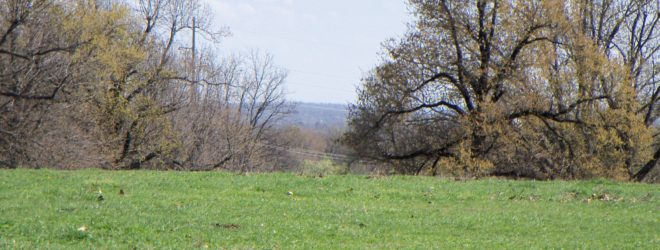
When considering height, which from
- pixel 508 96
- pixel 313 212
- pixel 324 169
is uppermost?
pixel 508 96

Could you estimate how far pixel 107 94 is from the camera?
35156 mm

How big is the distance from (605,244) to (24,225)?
7.83m

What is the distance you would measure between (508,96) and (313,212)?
65.7 ft

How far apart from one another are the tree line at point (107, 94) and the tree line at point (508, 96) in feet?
39.1

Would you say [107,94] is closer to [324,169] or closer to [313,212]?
[324,169]

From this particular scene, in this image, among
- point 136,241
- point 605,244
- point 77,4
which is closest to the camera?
point 136,241

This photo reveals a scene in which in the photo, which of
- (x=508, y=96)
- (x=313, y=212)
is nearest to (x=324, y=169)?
(x=508, y=96)

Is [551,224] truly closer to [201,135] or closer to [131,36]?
[131,36]

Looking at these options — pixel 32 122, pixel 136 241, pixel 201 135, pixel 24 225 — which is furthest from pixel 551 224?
pixel 201 135

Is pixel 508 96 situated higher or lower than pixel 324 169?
higher

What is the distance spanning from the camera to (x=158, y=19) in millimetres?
43531

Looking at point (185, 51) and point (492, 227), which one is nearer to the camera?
point (492, 227)

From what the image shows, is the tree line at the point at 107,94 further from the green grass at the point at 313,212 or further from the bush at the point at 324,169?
the green grass at the point at 313,212

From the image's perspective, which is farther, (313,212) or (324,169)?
(324,169)
